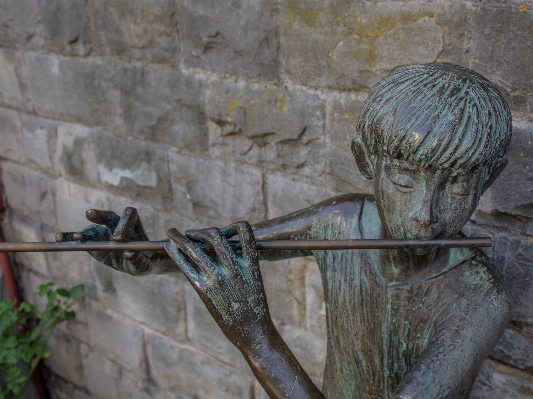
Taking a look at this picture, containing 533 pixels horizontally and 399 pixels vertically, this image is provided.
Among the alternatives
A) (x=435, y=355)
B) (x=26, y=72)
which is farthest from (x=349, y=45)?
(x=26, y=72)

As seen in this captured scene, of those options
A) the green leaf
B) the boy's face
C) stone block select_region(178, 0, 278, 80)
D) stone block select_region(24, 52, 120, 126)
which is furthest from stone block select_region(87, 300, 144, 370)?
the boy's face

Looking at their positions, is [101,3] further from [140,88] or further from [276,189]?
[276,189]

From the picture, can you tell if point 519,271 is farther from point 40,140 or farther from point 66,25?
point 40,140

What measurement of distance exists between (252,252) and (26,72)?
2.06 metres

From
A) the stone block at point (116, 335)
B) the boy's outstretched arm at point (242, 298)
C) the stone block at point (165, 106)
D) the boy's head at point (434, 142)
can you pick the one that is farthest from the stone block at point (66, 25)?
Answer: the boy's head at point (434, 142)

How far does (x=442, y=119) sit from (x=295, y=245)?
0.34m

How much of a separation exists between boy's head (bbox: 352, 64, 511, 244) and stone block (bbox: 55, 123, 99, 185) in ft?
5.86

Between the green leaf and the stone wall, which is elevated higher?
the stone wall

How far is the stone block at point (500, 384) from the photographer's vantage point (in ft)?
5.35

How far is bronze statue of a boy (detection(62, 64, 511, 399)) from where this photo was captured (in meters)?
0.99

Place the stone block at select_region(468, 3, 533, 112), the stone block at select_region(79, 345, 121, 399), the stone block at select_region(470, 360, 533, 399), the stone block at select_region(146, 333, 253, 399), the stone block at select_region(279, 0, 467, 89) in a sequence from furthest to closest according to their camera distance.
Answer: the stone block at select_region(79, 345, 121, 399) → the stone block at select_region(146, 333, 253, 399) → the stone block at select_region(470, 360, 533, 399) → the stone block at select_region(279, 0, 467, 89) → the stone block at select_region(468, 3, 533, 112)

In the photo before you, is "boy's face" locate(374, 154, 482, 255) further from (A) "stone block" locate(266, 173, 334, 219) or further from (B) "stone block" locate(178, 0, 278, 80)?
(B) "stone block" locate(178, 0, 278, 80)

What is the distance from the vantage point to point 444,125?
964 millimetres

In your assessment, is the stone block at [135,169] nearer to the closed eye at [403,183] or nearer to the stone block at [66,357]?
the stone block at [66,357]
